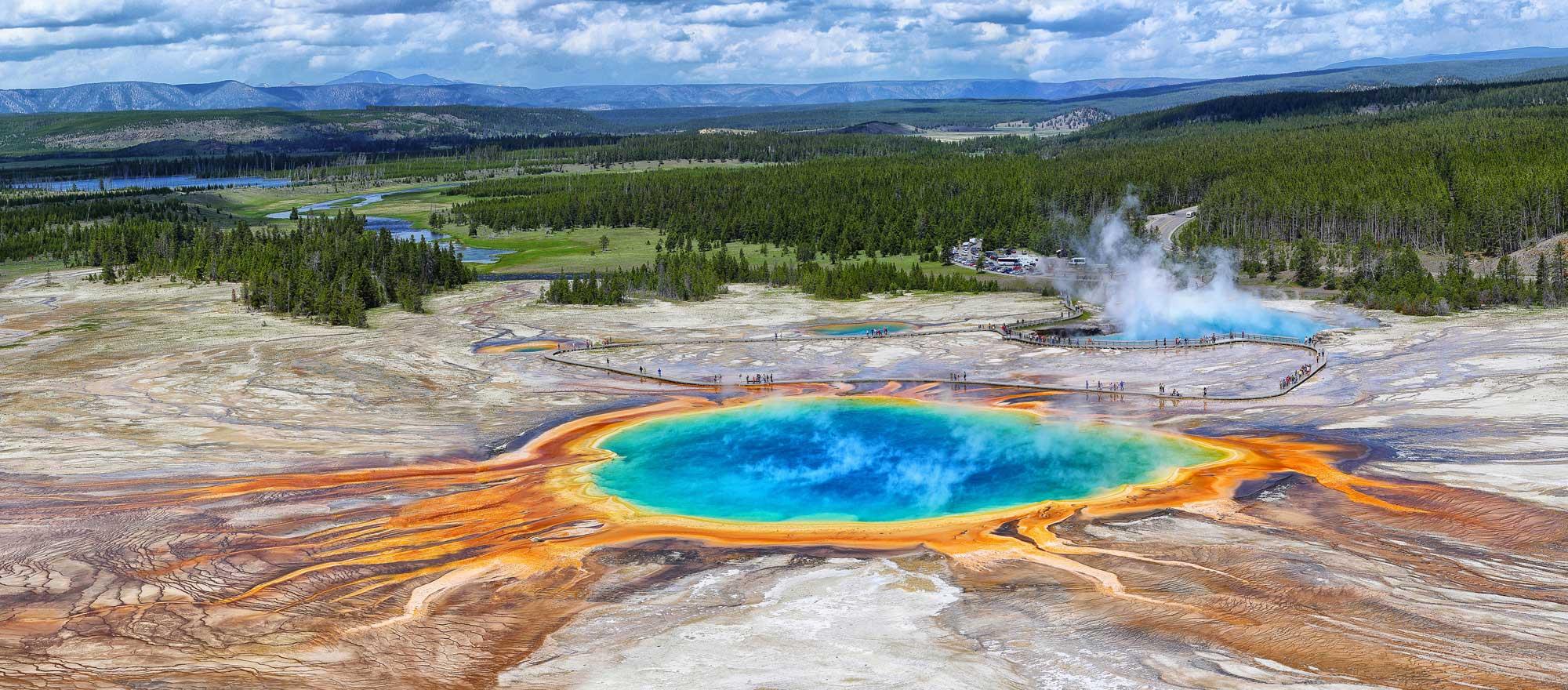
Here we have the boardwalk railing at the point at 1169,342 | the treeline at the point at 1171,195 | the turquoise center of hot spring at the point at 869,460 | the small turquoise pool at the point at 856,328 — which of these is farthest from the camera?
the treeline at the point at 1171,195

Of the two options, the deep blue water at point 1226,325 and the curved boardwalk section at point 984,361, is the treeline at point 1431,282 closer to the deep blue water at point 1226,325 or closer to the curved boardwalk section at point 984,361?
the deep blue water at point 1226,325

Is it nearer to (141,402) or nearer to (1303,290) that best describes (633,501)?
(141,402)

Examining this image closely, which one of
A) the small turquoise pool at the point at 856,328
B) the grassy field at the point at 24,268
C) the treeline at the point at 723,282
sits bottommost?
the small turquoise pool at the point at 856,328

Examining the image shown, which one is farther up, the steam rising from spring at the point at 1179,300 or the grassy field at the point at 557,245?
the grassy field at the point at 557,245

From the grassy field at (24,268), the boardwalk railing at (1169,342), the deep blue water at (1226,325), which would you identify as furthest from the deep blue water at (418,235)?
the deep blue water at (1226,325)

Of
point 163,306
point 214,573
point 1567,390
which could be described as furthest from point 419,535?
point 163,306

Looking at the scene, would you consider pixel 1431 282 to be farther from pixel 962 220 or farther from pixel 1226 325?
pixel 962 220

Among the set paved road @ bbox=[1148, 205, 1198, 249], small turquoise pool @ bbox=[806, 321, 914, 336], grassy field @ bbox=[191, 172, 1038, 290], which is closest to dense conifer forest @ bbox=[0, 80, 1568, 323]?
paved road @ bbox=[1148, 205, 1198, 249]
